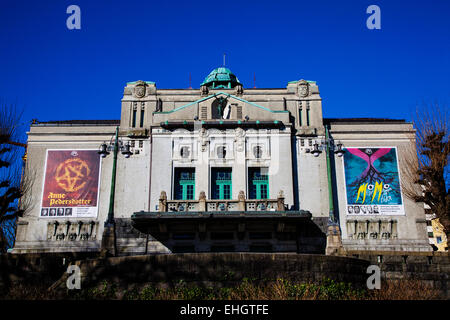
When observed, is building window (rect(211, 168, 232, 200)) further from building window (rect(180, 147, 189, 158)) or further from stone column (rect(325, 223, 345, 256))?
stone column (rect(325, 223, 345, 256))

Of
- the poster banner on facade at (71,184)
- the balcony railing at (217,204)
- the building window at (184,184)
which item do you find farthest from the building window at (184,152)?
the poster banner on facade at (71,184)

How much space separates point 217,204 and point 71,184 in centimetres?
1076

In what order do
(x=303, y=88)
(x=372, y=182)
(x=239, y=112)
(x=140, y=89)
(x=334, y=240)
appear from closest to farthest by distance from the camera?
(x=334, y=240)
(x=372, y=182)
(x=239, y=112)
(x=303, y=88)
(x=140, y=89)

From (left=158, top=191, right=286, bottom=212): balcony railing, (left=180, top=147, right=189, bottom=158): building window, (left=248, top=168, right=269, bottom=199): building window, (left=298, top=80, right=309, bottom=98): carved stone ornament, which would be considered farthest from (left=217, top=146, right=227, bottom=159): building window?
(left=298, top=80, right=309, bottom=98): carved stone ornament

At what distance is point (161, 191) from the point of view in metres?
29.5

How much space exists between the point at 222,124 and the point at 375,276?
50.6 feet

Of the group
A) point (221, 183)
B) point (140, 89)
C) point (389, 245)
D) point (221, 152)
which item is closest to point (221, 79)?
point (140, 89)

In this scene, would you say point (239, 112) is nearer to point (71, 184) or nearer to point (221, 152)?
point (221, 152)

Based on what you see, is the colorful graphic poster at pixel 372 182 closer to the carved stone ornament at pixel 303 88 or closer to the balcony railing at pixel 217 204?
the carved stone ornament at pixel 303 88

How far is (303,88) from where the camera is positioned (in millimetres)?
33969

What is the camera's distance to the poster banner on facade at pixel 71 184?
31.0 meters

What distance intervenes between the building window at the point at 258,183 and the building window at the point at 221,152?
2.03 metres

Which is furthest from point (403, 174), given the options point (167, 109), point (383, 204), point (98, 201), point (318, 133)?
point (98, 201)
